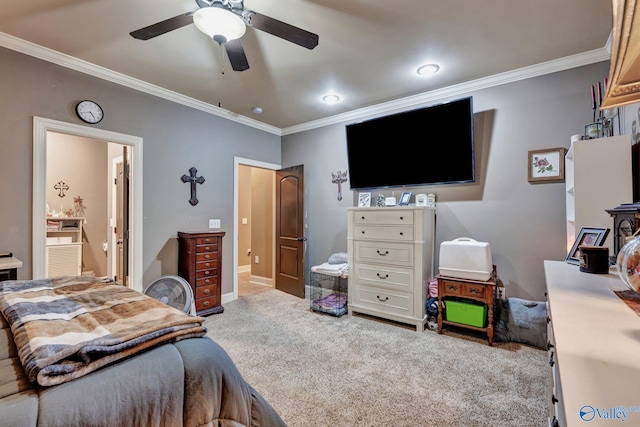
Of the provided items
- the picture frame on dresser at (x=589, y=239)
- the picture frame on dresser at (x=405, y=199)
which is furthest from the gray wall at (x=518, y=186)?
the picture frame on dresser at (x=589, y=239)

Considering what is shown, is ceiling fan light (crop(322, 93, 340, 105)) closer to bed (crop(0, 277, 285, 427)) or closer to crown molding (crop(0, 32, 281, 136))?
crown molding (crop(0, 32, 281, 136))

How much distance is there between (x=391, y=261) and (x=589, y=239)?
1.69 m

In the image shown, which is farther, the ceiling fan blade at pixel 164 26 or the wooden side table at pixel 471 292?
the wooden side table at pixel 471 292

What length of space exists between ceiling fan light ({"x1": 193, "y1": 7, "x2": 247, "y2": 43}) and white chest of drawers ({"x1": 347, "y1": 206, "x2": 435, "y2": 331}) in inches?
85.4

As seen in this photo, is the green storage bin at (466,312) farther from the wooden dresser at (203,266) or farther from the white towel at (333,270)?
the wooden dresser at (203,266)

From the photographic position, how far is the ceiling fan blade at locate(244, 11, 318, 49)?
1793 millimetres

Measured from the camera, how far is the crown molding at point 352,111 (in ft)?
8.14

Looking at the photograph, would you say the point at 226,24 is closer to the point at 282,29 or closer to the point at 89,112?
the point at 282,29

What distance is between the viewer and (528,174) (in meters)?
2.83

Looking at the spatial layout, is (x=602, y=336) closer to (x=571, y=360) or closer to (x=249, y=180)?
(x=571, y=360)

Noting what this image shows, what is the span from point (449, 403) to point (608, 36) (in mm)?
3091

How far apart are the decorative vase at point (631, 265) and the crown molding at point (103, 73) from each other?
13.1ft

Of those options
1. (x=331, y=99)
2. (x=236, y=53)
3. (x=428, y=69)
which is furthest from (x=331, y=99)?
(x=236, y=53)

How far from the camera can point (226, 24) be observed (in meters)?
1.75
